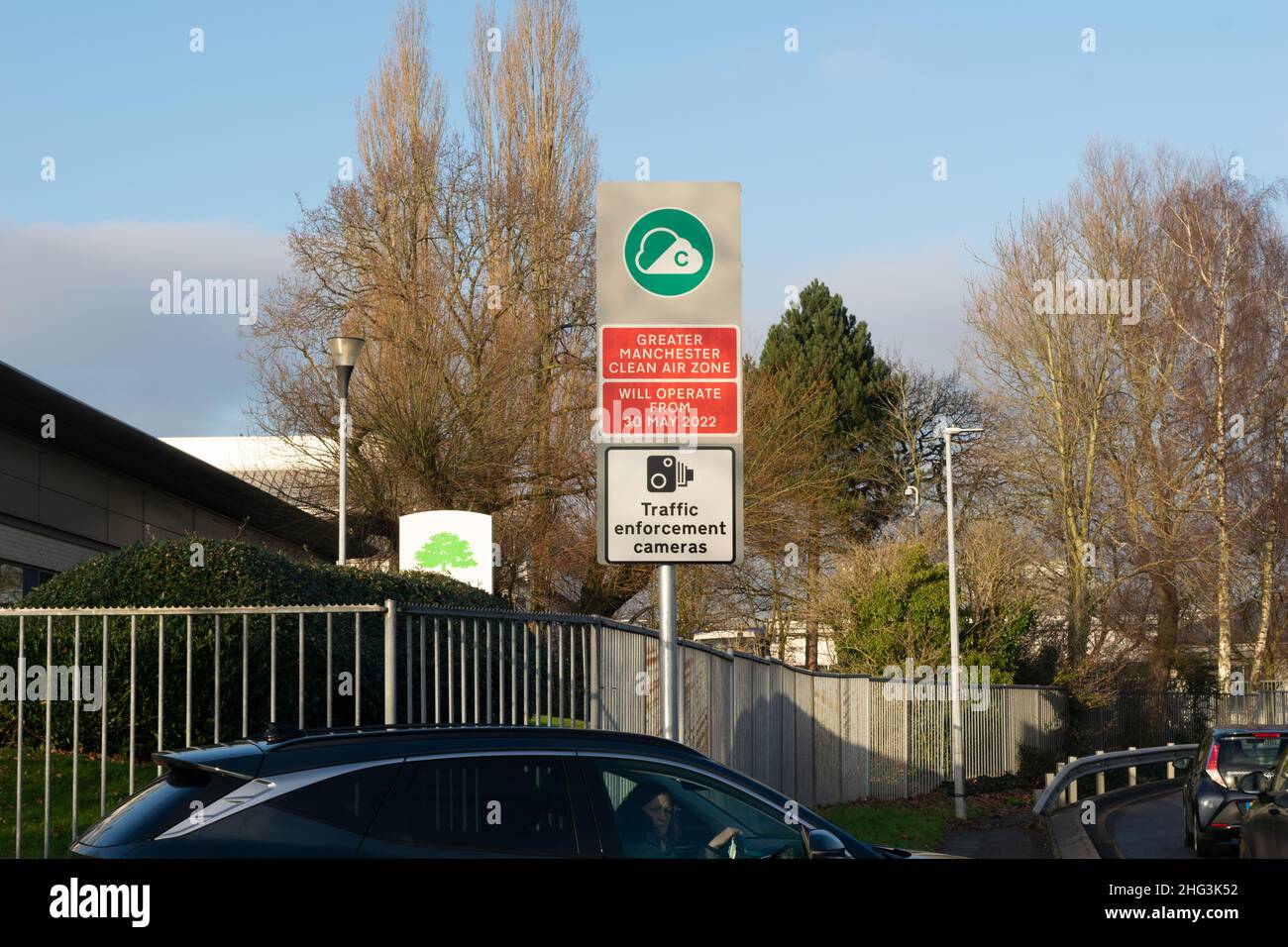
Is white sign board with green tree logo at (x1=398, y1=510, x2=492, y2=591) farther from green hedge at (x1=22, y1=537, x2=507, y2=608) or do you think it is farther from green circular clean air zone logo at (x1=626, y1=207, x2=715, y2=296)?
green circular clean air zone logo at (x1=626, y1=207, x2=715, y2=296)

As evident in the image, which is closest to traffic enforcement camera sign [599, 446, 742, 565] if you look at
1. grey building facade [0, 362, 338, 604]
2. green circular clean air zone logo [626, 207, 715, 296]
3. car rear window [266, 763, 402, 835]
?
green circular clean air zone logo [626, 207, 715, 296]

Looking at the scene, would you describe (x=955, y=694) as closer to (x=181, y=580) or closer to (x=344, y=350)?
(x=344, y=350)

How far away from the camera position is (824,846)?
18.8 ft

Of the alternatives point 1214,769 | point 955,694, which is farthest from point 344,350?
point 955,694

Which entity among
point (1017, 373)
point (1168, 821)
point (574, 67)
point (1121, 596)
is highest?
point (574, 67)

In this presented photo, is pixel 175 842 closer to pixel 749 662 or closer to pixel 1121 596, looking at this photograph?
pixel 749 662

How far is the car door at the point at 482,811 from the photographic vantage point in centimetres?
506

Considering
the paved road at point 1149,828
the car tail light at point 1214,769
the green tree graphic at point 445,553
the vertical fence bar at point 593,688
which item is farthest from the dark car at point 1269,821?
the green tree graphic at point 445,553

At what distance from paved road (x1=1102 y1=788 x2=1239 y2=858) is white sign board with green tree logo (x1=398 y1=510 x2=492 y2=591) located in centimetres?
962

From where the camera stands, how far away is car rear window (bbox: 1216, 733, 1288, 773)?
16.1 m

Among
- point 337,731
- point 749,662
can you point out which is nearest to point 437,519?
point 749,662

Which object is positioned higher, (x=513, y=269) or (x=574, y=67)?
(x=574, y=67)
